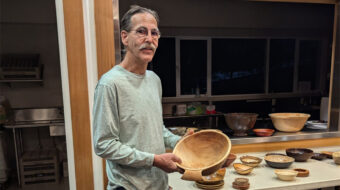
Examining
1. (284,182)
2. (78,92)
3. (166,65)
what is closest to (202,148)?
(284,182)

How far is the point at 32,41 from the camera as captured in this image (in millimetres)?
3975

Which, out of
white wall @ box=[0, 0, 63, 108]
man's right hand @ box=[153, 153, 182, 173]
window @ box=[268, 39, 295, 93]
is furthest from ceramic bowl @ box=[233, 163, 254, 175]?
window @ box=[268, 39, 295, 93]

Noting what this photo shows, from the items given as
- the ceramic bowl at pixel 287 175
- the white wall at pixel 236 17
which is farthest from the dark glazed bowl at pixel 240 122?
the white wall at pixel 236 17

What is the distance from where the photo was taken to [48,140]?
13.2 feet

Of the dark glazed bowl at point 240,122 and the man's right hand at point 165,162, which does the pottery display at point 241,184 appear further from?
the dark glazed bowl at point 240,122

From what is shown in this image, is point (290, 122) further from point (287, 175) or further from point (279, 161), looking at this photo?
point (287, 175)

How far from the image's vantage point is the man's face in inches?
43.0

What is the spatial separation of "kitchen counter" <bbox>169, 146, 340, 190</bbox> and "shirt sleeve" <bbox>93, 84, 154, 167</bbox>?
58 cm

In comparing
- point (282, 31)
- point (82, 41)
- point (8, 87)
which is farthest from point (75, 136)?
point (282, 31)

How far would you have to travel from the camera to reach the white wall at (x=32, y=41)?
3834 millimetres

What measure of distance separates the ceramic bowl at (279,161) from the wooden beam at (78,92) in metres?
1.22

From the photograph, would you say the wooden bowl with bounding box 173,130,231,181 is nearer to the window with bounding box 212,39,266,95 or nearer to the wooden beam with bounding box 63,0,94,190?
the wooden beam with bounding box 63,0,94,190

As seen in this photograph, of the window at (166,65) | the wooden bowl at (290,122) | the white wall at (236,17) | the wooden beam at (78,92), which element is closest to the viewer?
the wooden beam at (78,92)

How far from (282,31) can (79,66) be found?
14.7 ft
